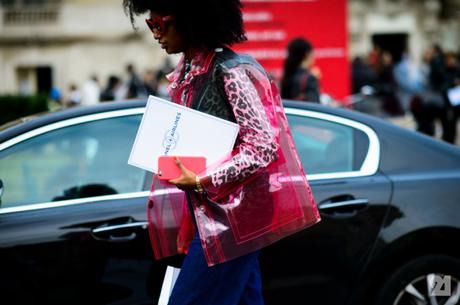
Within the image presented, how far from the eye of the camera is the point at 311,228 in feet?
12.1

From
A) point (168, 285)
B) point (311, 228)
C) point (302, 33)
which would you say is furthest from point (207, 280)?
point (302, 33)

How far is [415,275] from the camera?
3.79m

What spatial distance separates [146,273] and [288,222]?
1034 mm

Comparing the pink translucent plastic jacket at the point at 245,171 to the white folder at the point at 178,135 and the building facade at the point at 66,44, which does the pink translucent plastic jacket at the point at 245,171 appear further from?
the building facade at the point at 66,44

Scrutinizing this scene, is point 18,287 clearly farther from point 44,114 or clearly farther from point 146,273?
point 44,114

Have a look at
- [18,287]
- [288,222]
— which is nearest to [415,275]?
[288,222]

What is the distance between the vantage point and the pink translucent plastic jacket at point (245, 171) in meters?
2.64

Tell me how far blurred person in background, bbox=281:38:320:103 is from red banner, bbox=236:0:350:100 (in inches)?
136

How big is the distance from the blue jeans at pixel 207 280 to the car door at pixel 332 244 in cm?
86

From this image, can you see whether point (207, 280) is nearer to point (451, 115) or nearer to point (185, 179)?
point (185, 179)

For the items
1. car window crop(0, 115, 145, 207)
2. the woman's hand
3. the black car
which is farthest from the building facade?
the woman's hand

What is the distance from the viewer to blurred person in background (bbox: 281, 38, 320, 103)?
23.3ft

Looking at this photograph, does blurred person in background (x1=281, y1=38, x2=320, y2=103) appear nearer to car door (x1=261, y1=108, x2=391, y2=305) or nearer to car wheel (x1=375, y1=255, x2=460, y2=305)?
car door (x1=261, y1=108, x2=391, y2=305)

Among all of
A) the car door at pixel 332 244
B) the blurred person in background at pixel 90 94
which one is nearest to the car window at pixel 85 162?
the car door at pixel 332 244
